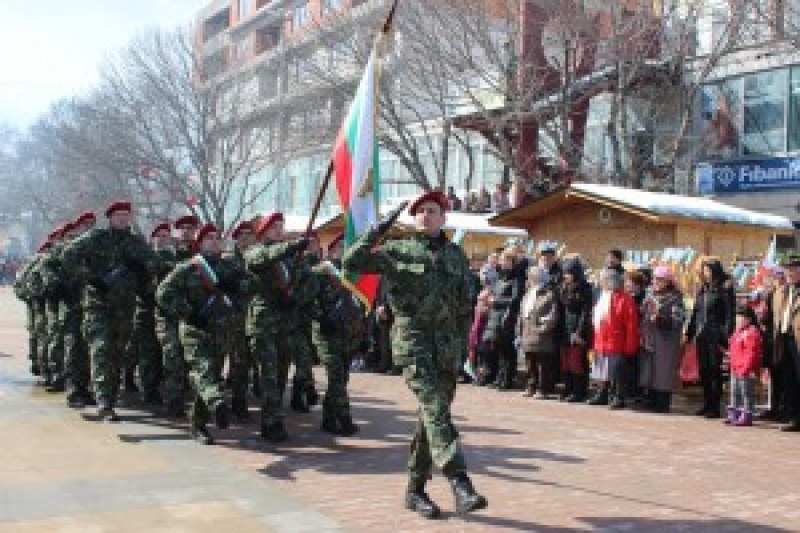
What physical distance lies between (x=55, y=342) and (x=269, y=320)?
3.93m

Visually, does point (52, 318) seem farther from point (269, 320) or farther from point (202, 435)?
point (269, 320)

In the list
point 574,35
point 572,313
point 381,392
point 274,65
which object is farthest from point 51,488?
point 274,65

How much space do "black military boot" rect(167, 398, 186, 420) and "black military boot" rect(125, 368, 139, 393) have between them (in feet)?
5.19

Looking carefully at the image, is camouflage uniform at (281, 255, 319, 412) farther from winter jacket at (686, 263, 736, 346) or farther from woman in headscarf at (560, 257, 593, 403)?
winter jacket at (686, 263, 736, 346)

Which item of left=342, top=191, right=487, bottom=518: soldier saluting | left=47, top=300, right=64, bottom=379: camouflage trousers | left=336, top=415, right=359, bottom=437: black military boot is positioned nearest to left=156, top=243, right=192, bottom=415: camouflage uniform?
left=336, top=415, right=359, bottom=437: black military boot

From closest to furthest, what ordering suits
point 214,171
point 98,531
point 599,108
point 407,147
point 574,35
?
point 98,531, point 574,35, point 599,108, point 407,147, point 214,171

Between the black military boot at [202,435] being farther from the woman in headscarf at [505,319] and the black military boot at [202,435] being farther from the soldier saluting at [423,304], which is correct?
the woman in headscarf at [505,319]

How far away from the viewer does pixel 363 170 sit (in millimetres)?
6852

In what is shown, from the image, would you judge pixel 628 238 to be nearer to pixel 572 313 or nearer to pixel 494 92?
pixel 572 313

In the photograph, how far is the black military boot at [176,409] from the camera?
9.34m

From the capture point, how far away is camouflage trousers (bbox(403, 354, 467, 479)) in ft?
18.2

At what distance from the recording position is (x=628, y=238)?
15.3 m

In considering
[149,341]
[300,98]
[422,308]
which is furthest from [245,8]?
[422,308]

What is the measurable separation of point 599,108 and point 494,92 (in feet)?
11.0
